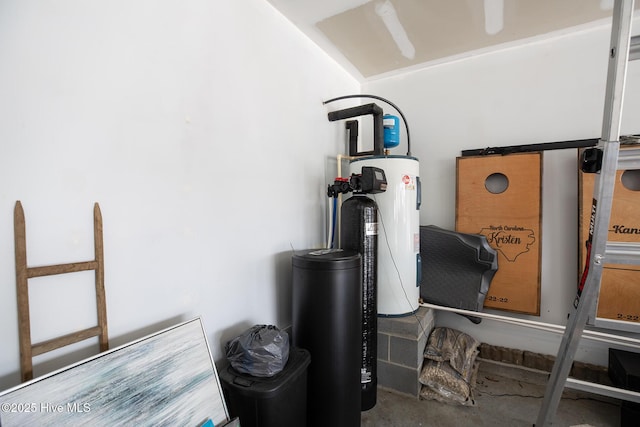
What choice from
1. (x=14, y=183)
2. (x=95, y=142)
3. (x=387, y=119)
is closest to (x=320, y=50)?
(x=387, y=119)

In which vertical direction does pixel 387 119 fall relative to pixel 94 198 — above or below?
above

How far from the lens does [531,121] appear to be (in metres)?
2.22

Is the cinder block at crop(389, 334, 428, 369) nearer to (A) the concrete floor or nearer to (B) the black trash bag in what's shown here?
(A) the concrete floor

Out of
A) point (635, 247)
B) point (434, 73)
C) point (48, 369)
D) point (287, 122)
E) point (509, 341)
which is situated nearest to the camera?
point (48, 369)

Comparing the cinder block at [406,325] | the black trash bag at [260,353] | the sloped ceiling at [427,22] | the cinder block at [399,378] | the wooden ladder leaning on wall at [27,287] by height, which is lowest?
the cinder block at [399,378]

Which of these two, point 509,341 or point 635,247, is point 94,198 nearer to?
point 635,247

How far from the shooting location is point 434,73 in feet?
8.41

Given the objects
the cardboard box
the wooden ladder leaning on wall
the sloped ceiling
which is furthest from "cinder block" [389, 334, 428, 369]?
the sloped ceiling

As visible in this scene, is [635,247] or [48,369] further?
[635,247]

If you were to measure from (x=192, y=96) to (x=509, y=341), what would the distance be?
2.82 meters

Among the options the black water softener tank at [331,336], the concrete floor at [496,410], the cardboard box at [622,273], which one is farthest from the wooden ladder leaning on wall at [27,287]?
the cardboard box at [622,273]

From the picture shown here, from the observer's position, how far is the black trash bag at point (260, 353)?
46.9 inches

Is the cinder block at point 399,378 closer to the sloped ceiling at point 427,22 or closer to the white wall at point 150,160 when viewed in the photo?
the white wall at point 150,160

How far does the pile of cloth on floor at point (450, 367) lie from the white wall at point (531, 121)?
9.2 inches
